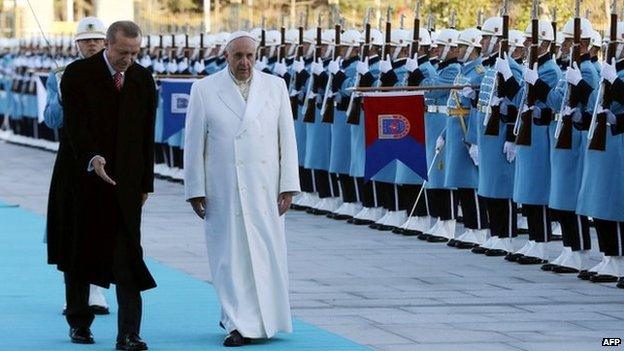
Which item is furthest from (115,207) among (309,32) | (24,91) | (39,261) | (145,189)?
(24,91)

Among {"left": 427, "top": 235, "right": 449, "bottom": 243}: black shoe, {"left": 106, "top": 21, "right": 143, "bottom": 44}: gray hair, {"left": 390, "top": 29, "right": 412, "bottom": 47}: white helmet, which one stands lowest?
{"left": 427, "top": 235, "right": 449, "bottom": 243}: black shoe

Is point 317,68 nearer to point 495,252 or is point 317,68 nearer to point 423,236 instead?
point 423,236

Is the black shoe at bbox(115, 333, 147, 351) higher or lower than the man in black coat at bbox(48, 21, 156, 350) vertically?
lower

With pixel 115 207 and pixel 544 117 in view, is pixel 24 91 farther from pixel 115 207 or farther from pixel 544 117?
pixel 115 207

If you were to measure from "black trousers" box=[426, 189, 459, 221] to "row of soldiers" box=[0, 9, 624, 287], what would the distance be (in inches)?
0.7

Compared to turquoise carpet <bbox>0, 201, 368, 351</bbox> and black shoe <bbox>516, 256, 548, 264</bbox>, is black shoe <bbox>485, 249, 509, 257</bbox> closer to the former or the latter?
black shoe <bbox>516, 256, 548, 264</bbox>

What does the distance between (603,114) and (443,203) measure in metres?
4.35

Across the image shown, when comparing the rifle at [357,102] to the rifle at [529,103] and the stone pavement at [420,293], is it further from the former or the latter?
the rifle at [529,103]

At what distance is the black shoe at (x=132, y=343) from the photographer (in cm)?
1027

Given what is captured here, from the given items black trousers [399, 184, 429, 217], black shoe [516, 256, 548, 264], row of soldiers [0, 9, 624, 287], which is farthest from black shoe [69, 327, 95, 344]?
black trousers [399, 184, 429, 217]

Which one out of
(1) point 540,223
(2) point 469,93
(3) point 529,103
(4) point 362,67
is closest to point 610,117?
(3) point 529,103

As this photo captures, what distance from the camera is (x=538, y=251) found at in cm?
1561

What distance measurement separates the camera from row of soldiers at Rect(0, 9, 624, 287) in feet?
46.4

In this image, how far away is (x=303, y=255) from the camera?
53.8 feet
